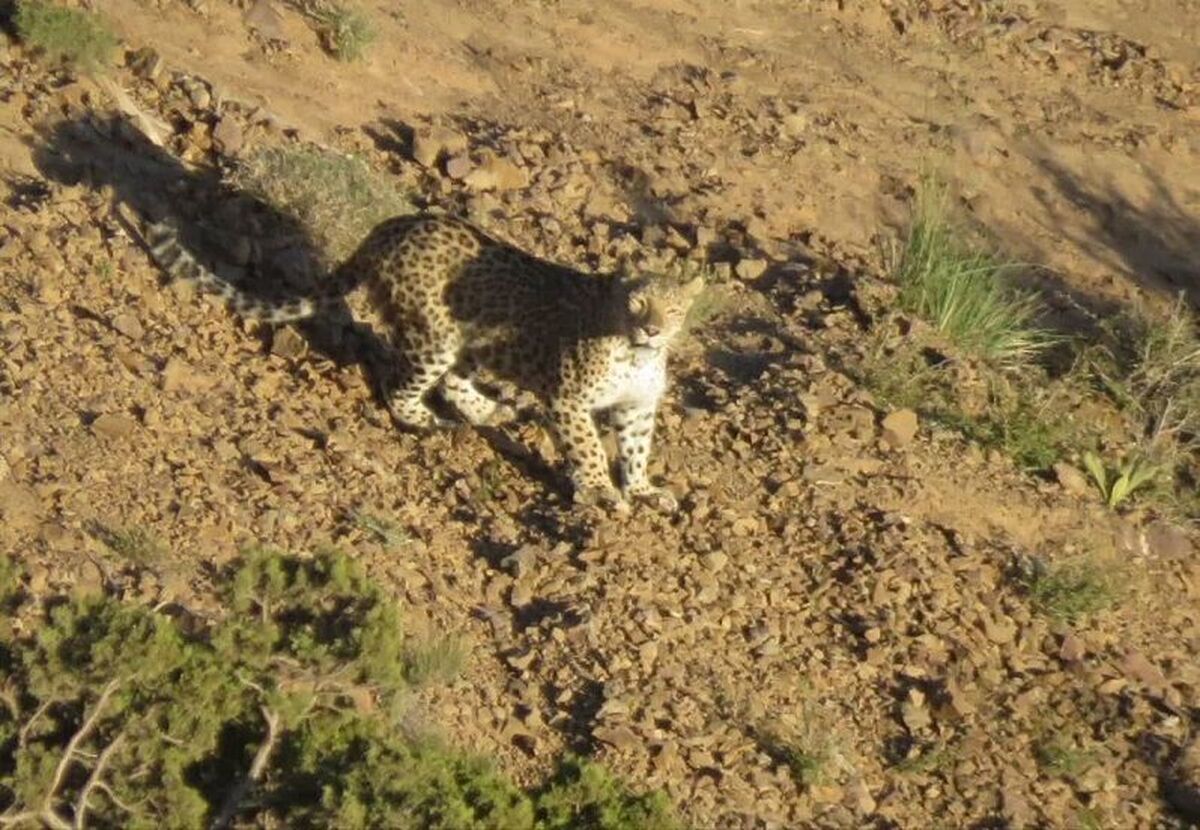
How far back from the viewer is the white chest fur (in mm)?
9719

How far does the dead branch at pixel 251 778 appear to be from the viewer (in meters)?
7.84

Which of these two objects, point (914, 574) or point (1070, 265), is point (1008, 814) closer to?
point (914, 574)

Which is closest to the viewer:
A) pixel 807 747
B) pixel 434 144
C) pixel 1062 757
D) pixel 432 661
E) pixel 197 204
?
pixel 432 661

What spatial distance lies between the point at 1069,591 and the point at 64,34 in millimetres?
6025

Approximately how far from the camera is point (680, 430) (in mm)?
10516

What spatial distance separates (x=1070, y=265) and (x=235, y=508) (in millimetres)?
5953

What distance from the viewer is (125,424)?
9.46 m

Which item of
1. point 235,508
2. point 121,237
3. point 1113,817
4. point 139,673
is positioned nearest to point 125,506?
point 235,508

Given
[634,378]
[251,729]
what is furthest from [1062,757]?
[251,729]

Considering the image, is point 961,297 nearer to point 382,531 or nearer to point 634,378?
point 634,378

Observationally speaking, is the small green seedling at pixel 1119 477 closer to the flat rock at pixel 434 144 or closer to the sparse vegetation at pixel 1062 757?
the sparse vegetation at pixel 1062 757

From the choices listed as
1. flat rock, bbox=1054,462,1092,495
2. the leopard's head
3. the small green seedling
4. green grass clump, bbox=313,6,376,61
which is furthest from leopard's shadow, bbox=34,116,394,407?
the small green seedling

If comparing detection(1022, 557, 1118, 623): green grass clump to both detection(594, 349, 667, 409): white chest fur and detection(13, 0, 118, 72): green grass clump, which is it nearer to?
detection(594, 349, 667, 409): white chest fur

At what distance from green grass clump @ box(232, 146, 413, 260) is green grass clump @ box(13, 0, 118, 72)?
1.12 m
